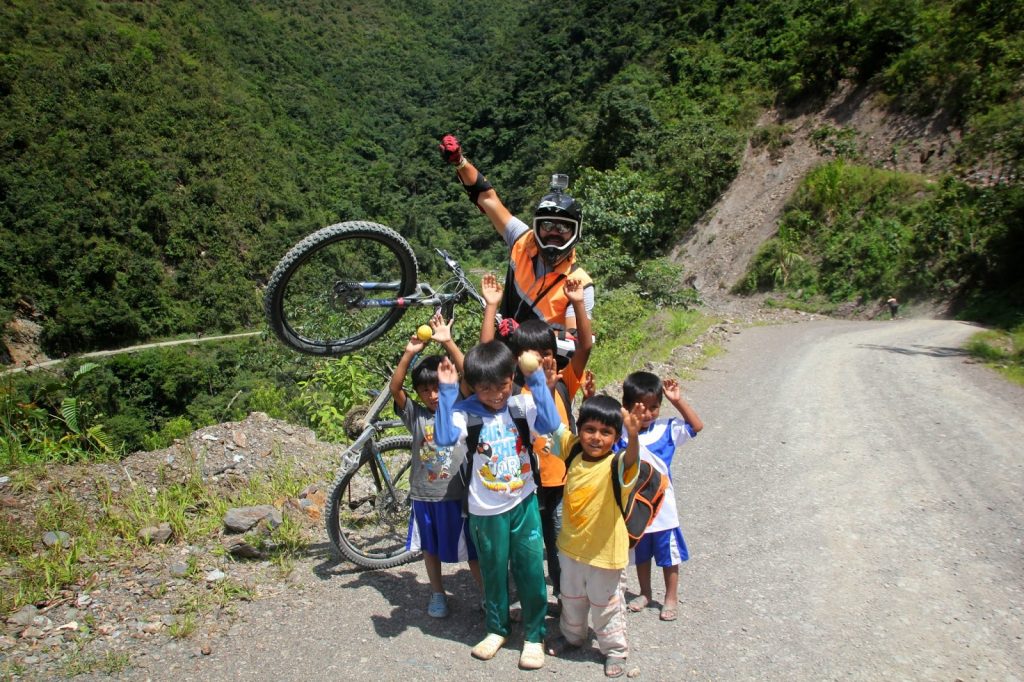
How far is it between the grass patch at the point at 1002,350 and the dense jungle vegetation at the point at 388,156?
213 centimetres

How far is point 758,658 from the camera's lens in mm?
3064

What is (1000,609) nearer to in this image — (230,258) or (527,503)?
(527,503)

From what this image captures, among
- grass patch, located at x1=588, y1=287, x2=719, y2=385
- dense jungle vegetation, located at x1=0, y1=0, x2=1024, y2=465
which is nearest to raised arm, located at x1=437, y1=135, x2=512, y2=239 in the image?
dense jungle vegetation, located at x1=0, y1=0, x2=1024, y2=465

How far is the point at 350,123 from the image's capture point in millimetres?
70438

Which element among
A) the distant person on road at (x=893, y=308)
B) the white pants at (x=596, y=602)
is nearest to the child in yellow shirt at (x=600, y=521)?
the white pants at (x=596, y=602)

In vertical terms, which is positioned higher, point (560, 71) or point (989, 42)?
point (560, 71)

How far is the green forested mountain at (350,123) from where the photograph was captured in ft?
69.1

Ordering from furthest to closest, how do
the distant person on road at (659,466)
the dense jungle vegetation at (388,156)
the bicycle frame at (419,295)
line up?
the dense jungle vegetation at (388,156)
the bicycle frame at (419,295)
the distant person on road at (659,466)

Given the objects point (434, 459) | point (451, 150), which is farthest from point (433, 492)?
point (451, 150)

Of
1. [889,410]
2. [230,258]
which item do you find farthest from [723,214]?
Result: [230,258]

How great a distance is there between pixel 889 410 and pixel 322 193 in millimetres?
54406

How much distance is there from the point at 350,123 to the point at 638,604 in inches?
2900

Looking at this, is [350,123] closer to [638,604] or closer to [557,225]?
[557,225]

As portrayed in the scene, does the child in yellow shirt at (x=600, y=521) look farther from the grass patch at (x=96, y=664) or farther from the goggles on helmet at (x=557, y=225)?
the grass patch at (x=96, y=664)
